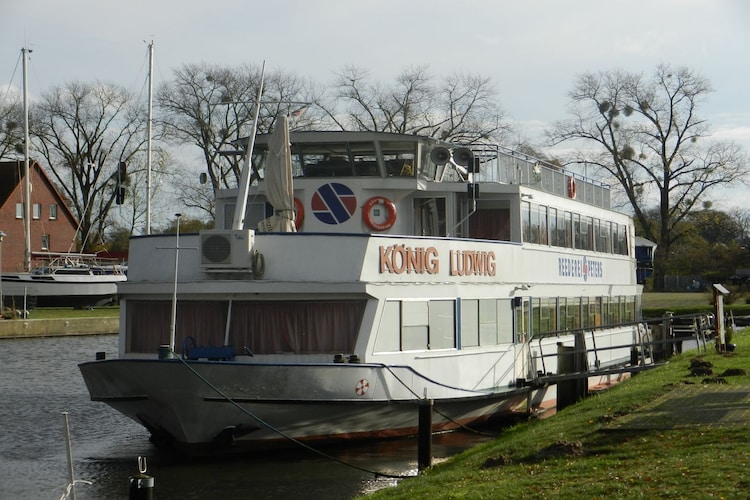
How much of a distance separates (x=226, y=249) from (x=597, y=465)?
7829 millimetres

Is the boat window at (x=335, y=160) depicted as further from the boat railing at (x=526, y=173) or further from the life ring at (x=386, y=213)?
the boat railing at (x=526, y=173)

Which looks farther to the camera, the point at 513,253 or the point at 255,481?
the point at 513,253

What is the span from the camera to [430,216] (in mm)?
22188

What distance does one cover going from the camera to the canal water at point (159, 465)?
16.4 meters

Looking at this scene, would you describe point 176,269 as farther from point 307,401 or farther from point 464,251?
point 464,251

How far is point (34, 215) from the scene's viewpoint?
7062 centimetres

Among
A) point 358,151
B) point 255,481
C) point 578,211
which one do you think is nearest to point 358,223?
point 358,151

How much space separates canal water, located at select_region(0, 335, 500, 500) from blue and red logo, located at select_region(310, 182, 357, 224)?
175 inches

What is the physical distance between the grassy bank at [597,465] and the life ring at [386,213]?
6186mm

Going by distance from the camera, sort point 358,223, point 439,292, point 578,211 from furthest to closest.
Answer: point 578,211 < point 358,223 < point 439,292

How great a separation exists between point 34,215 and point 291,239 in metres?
56.5

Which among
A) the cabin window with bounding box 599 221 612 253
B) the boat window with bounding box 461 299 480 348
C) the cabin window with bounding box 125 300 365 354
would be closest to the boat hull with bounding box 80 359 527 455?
the cabin window with bounding box 125 300 365 354

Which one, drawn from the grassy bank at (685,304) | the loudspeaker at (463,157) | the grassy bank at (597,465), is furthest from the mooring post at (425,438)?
the grassy bank at (685,304)

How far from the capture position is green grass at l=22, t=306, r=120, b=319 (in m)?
50.6
